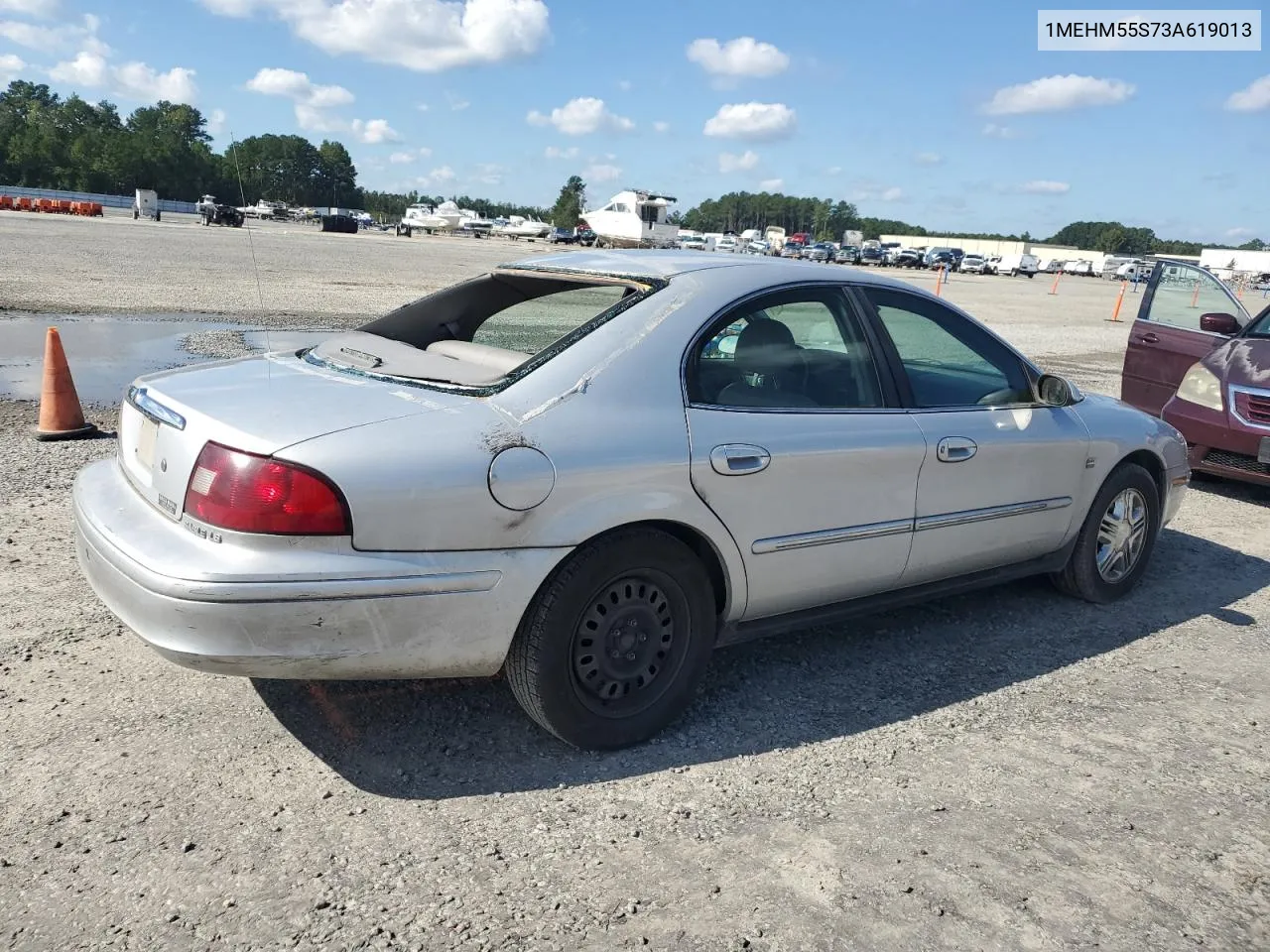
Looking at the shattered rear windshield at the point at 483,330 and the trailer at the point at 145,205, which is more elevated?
the trailer at the point at 145,205

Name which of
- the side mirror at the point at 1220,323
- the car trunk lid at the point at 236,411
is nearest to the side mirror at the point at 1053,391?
the car trunk lid at the point at 236,411

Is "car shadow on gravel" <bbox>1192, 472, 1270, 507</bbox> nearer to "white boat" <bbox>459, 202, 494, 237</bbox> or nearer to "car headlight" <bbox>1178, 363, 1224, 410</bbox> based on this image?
"car headlight" <bbox>1178, 363, 1224, 410</bbox>

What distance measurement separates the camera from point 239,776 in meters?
2.94

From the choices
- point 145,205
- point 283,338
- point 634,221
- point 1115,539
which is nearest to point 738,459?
point 1115,539

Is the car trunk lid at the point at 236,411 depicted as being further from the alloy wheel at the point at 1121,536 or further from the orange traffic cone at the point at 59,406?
the orange traffic cone at the point at 59,406

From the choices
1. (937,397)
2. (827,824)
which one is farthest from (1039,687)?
(827,824)

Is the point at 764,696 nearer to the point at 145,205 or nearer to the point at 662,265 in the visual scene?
the point at 662,265

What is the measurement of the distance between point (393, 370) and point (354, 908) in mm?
1679

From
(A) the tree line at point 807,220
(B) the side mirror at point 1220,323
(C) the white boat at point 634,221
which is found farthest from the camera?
(A) the tree line at point 807,220

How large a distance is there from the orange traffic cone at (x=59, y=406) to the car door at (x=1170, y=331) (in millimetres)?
8452

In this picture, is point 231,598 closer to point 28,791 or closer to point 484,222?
point 28,791

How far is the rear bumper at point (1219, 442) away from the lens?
684 centimetres

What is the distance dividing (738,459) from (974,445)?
4.15 ft

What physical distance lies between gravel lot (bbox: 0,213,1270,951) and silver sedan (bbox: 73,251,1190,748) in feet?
1.14
